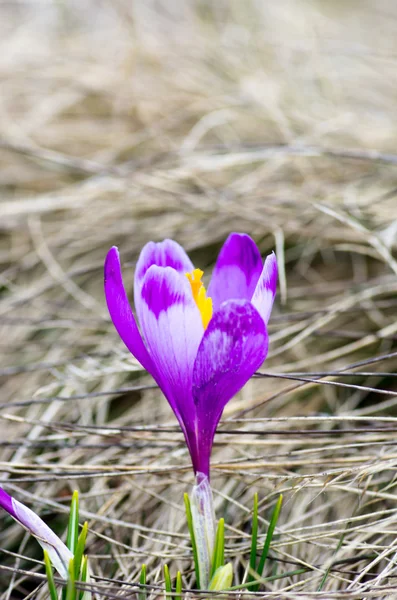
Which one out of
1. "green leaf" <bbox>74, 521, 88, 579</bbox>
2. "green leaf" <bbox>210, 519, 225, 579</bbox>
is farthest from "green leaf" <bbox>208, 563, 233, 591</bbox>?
"green leaf" <bbox>74, 521, 88, 579</bbox>

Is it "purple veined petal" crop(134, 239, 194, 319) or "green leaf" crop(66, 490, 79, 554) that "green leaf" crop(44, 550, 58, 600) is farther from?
"purple veined petal" crop(134, 239, 194, 319)

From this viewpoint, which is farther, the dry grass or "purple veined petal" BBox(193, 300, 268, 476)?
the dry grass

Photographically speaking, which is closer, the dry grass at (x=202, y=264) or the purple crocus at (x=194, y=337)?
the purple crocus at (x=194, y=337)

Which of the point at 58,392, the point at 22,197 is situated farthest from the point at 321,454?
the point at 22,197

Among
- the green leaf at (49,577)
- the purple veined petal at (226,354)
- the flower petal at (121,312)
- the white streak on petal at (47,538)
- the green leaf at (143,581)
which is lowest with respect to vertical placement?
the green leaf at (143,581)

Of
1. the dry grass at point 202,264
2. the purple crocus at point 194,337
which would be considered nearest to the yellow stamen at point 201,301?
the purple crocus at point 194,337

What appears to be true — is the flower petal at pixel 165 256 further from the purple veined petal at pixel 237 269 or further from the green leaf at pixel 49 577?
the green leaf at pixel 49 577

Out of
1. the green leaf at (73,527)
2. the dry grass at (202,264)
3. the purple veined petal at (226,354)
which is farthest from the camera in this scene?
the dry grass at (202,264)

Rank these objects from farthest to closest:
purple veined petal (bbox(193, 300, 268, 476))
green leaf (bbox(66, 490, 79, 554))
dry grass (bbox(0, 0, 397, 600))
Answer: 1. dry grass (bbox(0, 0, 397, 600))
2. green leaf (bbox(66, 490, 79, 554))
3. purple veined petal (bbox(193, 300, 268, 476))
